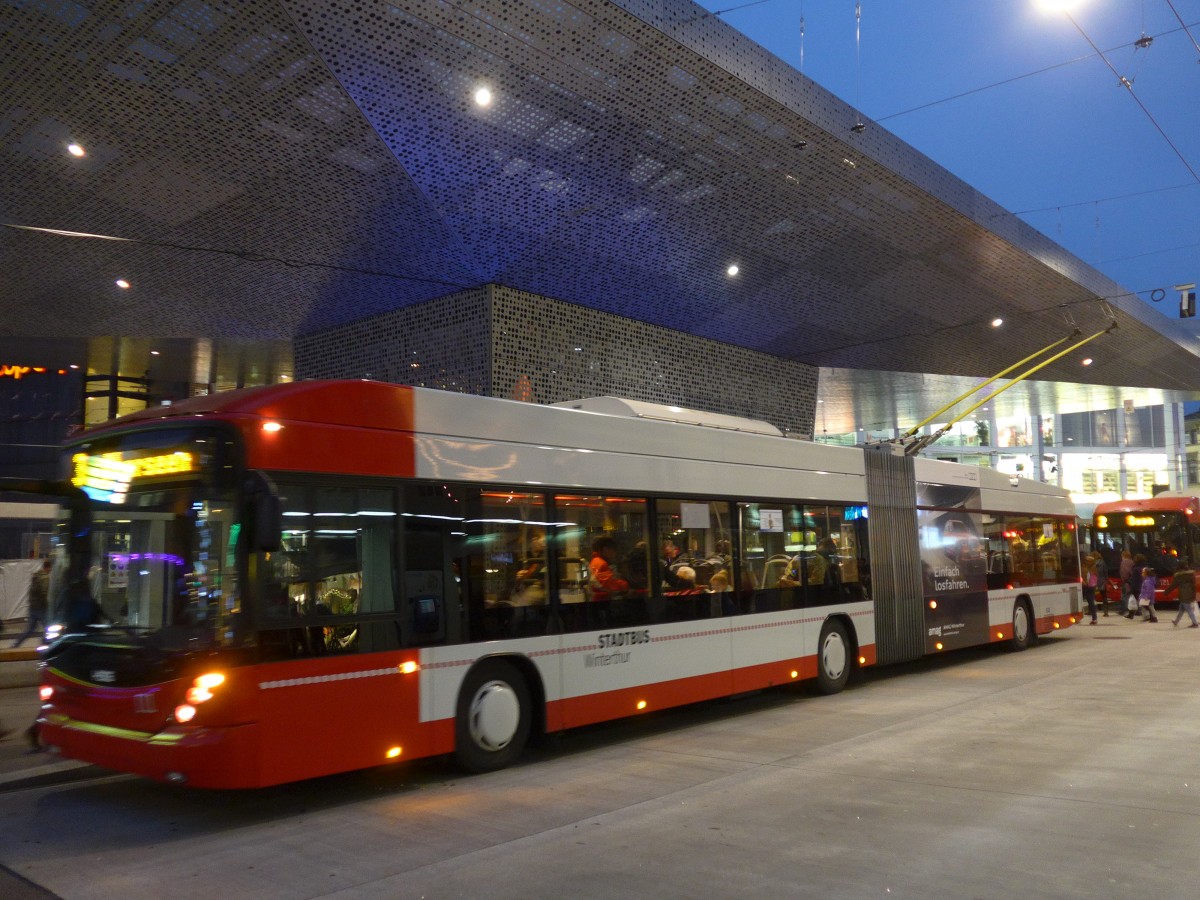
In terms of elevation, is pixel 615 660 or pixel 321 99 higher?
pixel 321 99

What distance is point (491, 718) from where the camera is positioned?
7953 millimetres

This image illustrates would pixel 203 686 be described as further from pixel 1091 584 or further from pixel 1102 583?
pixel 1102 583

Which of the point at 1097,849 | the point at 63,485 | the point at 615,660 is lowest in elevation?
the point at 1097,849

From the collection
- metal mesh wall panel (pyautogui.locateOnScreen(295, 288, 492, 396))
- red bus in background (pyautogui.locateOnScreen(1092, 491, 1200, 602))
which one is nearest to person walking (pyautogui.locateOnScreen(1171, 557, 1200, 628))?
red bus in background (pyautogui.locateOnScreen(1092, 491, 1200, 602))

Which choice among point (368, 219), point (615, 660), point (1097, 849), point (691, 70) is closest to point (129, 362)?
point (368, 219)

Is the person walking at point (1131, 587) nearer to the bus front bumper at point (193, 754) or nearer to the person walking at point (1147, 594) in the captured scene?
the person walking at point (1147, 594)

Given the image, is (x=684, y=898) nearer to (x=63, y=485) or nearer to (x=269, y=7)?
(x=63, y=485)

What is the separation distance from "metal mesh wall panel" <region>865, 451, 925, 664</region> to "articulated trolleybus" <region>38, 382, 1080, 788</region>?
1931 millimetres

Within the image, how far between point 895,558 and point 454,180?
7587 mm

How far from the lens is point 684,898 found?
489 cm

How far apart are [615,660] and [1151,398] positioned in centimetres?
3033

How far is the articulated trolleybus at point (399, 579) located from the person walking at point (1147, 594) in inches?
639

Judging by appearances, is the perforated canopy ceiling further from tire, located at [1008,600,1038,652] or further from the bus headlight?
the bus headlight

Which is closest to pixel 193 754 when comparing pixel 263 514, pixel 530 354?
pixel 263 514
